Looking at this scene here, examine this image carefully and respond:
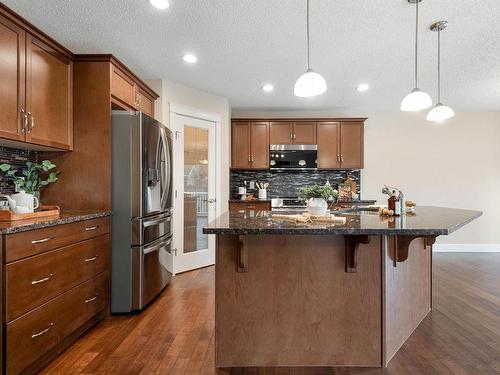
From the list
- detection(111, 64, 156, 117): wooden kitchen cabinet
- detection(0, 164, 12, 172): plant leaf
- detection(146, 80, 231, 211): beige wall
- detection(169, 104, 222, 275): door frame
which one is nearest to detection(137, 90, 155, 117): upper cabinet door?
detection(111, 64, 156, 117): wooden kitchen cabinet

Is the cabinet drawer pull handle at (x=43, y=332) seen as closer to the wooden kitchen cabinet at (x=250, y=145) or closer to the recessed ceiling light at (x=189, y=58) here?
the recessed ceiling light at (x=189, y=58)

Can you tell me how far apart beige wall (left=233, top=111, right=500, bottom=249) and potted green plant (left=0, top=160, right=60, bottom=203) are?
3.94 m

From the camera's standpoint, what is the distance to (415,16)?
7.93ft

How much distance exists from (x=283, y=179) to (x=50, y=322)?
13.1 feet

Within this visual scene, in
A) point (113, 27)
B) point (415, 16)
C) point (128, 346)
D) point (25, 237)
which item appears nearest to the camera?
point (25, 237)

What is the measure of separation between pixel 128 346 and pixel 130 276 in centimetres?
65

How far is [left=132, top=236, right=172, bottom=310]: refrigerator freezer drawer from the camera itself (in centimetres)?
271

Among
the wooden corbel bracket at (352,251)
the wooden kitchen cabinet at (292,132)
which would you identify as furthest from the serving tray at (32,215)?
the wooden kitchen cabinet at (292,132)

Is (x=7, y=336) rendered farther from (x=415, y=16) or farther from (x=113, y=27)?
(x=415, y=16)

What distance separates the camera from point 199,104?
432 centimetres

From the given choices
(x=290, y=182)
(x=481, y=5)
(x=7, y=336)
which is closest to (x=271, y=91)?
(x=290, y=182)

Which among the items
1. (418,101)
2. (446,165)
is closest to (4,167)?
(418,101)

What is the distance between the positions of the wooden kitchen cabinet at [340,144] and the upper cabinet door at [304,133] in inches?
3.1

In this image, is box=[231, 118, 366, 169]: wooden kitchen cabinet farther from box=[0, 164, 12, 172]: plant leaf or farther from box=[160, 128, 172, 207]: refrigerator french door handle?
box=[0, 164, 12, 172]: plant leaf
